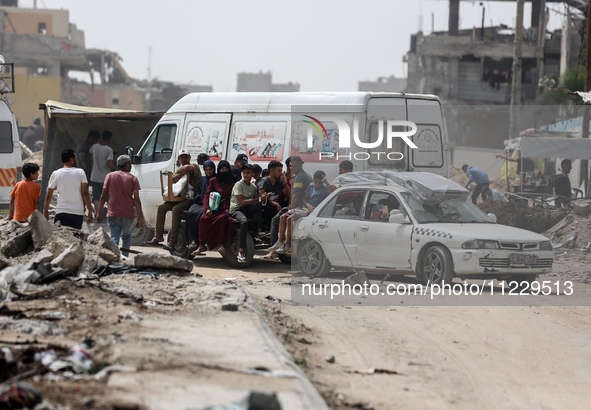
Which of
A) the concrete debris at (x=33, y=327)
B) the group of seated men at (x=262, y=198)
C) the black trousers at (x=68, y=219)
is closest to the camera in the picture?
the concrete debris at (x=33, y=327)

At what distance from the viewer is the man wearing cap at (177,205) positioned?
49.0 feet

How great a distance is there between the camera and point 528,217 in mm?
21109

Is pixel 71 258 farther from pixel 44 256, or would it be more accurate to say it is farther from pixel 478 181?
pixel 478 181

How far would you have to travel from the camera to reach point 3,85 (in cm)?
1822

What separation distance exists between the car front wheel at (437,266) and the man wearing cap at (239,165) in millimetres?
3900

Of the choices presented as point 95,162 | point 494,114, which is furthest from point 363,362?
point 494,114

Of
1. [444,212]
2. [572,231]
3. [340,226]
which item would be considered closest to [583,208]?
[572,231]

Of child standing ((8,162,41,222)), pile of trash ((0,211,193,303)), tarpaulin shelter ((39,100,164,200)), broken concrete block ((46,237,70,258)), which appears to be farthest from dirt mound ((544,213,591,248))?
broken concrete block ((46,237,70,258))

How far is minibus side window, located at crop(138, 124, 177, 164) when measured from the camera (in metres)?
16.6

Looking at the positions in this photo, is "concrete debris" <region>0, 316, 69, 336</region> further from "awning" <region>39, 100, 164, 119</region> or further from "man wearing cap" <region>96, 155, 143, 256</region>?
"awning" <region>39, 100, 164, 119</region>

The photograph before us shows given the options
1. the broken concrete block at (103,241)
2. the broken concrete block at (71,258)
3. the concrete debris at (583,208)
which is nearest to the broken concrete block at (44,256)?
the broken concrete block at (71,258)

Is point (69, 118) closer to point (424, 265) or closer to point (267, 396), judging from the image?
point (424, 265)

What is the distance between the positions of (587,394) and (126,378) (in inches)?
153

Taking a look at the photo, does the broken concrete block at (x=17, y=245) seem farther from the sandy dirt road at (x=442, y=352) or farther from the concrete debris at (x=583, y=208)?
the concrete debris at (x=583, y=208)
